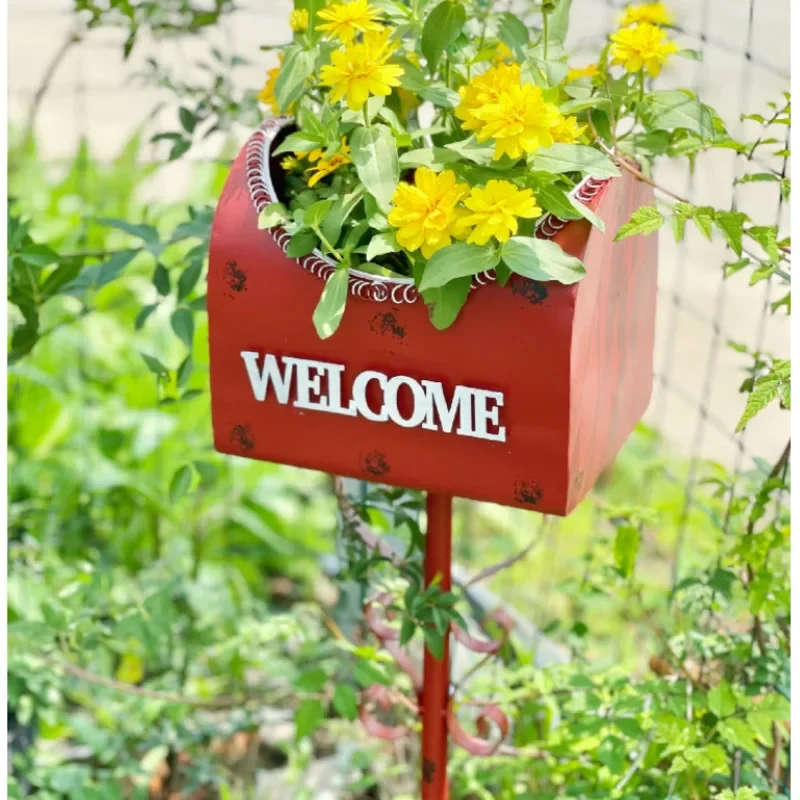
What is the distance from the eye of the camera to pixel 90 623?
1438 millimetres

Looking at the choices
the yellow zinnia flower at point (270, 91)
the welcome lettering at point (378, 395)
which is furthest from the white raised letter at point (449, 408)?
the yellow zinnia flower at point (270, 91)

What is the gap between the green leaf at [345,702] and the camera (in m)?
1.35

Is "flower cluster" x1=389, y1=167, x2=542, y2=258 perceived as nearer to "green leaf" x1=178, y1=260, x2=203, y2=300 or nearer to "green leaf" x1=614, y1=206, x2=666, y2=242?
"green leaf" x1=614, y1=206, x2=666, y2=242

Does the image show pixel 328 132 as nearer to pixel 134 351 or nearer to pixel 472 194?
pixel 472 194

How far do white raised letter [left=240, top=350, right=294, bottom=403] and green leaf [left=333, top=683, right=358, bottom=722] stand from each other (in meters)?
0.47

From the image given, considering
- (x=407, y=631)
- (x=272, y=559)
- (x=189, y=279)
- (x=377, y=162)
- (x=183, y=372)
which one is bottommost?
(x=272, y=559)

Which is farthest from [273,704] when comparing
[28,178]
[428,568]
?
[28,178]

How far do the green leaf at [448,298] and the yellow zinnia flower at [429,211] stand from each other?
0.11 ft

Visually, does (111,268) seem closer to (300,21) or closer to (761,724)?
(300,21)

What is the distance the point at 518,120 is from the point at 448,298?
0.15 meters

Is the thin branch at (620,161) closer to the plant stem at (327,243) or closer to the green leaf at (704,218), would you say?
the green leaf at (704,218)

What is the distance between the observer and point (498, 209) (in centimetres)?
88

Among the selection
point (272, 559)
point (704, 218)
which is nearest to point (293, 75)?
point (704, 218)

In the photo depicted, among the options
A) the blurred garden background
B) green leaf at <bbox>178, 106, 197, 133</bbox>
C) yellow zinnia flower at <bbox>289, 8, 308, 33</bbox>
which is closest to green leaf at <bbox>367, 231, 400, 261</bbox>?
yellow zinnia flower at <bbox>289, 8, 308, 33</bbox>
